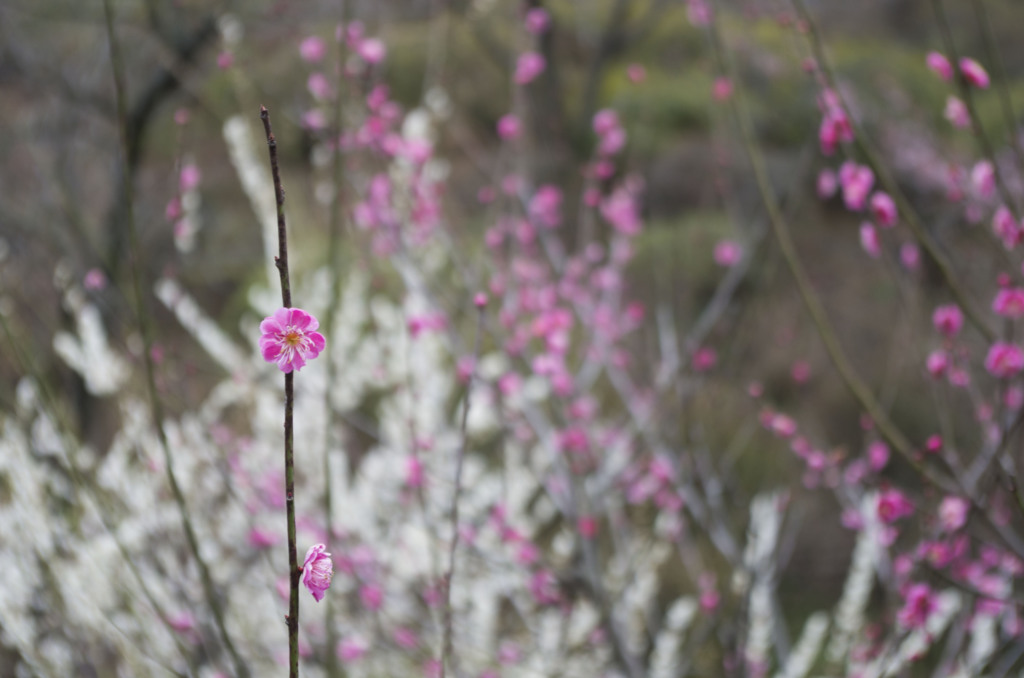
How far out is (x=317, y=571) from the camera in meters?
0.64

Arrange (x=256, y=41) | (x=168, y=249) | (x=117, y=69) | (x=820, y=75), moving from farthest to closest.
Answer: (x=256, y=41) → (x=168, y=249) → (x=820, y=75) → (x=117, y=69)

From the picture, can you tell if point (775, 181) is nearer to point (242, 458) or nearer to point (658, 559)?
point (658, 559)

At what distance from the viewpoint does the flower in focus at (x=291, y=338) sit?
601 mm

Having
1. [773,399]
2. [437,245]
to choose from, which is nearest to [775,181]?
[773,399]

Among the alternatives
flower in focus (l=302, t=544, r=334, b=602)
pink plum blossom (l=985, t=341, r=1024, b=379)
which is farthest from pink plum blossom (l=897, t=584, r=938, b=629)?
flower in focus (l=302, t=544, r=334, b=602)

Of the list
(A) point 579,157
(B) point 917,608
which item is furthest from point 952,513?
(A) point 579,157

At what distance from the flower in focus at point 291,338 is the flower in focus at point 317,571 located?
157 mm

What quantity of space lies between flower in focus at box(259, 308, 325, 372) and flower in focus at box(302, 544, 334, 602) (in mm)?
157

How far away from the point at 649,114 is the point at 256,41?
11.5ft

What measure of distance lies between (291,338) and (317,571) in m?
0.20

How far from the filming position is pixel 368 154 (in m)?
2.92

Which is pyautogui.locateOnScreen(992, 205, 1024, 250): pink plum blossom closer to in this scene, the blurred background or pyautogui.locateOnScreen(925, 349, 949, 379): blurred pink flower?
pyautogui.locateOnScreen(925, 349, 949, 379): blurred pink flower

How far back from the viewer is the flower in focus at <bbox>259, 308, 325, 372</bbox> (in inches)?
23.7

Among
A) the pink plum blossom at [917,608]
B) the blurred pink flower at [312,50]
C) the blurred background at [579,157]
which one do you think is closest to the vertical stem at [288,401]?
the pink plum blossom at [917,608]
